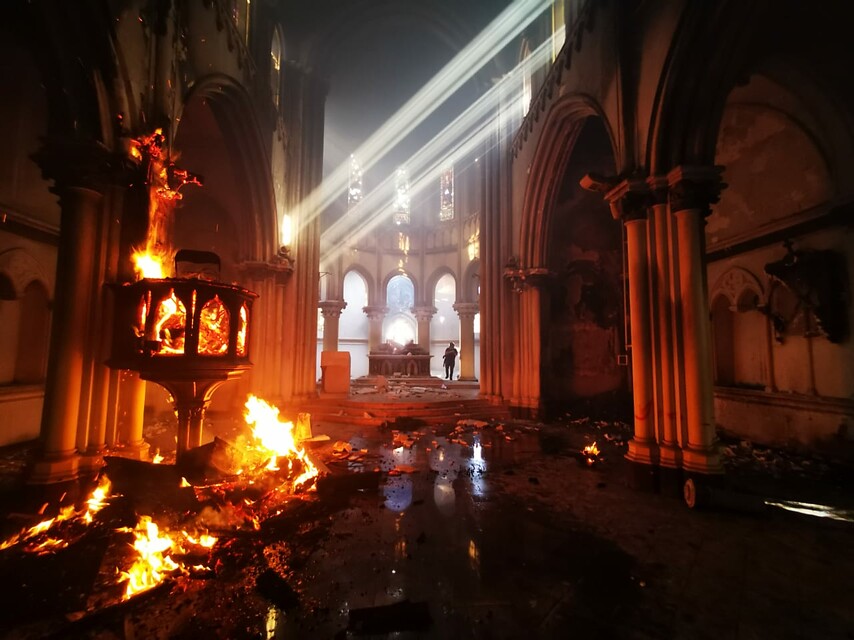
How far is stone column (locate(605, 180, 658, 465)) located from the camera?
4.98 m

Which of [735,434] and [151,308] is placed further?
[735,434]

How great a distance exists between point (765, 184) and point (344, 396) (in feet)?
35.1

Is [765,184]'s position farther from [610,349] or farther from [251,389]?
[251,389]

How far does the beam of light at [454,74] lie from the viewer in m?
11.0

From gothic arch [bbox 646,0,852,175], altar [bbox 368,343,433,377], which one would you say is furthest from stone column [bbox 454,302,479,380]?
gothic arch [bbox 646,0,852,175]

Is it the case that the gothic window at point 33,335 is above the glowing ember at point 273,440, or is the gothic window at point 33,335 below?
above

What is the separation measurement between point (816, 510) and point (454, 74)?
14332mm

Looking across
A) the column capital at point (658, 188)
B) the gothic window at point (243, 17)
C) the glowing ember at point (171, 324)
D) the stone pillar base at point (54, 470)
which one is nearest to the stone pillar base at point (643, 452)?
the column capital at point (658, 188)

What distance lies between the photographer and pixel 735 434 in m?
7.64

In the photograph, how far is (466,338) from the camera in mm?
19219

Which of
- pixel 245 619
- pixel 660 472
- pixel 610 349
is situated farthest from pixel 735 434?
pixel 245 619

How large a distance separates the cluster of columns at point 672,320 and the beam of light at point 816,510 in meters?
0.71

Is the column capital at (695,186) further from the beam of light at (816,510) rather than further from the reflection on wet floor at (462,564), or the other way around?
the reflection on wet floor at (462,564)

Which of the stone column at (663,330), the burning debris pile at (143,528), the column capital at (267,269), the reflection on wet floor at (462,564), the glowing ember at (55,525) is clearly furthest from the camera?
the column capital at (267,269)
